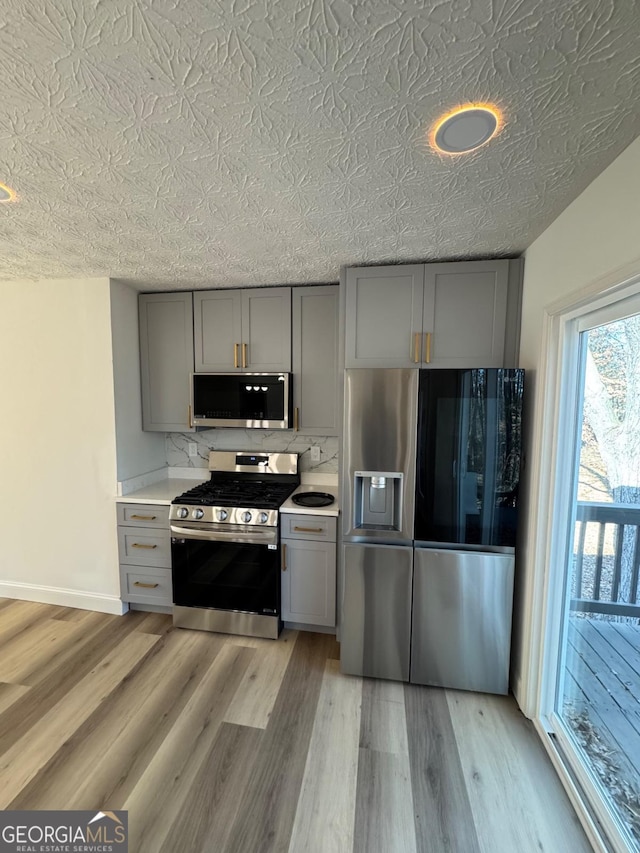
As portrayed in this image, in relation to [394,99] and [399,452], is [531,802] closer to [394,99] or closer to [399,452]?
[399,452]

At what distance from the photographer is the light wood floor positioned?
1360 mm

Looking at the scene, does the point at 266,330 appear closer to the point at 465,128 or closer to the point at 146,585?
the point at 465,128

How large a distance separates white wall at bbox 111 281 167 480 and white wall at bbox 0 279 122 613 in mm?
51

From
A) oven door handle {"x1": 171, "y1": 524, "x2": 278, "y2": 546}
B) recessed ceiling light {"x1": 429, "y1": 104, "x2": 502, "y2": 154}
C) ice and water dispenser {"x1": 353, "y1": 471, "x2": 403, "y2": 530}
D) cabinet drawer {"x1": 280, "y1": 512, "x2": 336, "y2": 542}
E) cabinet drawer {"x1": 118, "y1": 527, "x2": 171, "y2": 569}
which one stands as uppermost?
recessed ceiling light {"x1": 429, "y1": 104, "x2": 502, "y2": 154}

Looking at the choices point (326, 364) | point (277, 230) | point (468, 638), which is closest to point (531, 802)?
point (468, 638)

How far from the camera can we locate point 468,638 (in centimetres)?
Result: 198

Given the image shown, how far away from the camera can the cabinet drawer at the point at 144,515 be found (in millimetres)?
2555

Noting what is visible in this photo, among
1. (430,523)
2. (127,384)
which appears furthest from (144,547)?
(430,523)

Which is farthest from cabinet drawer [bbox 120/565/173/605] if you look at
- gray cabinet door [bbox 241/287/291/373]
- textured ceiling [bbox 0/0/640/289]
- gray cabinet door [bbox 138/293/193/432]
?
textured ceiling [bbox 0/0/640/289]

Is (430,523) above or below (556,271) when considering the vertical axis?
below

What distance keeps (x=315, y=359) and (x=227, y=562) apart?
5.03 feet

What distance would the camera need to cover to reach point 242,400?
2693 mm

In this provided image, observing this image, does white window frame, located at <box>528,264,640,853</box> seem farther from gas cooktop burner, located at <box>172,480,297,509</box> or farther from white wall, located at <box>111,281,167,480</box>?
white wall, located at <box>111,281,167,480</box>

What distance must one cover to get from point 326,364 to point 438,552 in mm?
1440
